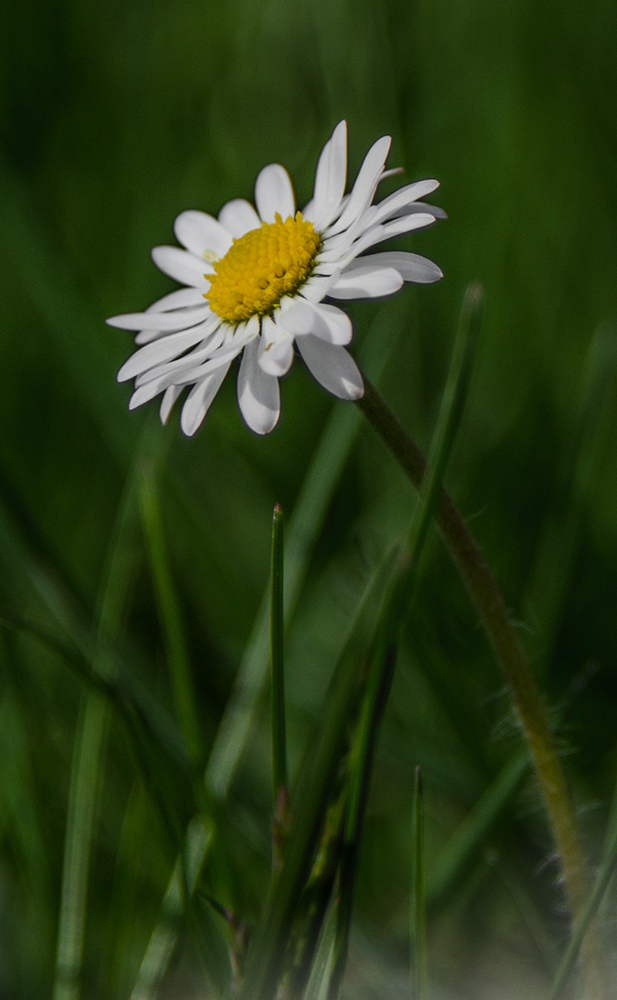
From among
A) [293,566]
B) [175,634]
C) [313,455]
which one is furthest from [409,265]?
[313,455]

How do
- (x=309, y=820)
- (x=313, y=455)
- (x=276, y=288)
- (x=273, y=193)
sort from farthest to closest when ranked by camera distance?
1. (x=313, y=455)
2. (x=273, y=193)
3. (x=276, y=288)
4. (x=309, y=820)

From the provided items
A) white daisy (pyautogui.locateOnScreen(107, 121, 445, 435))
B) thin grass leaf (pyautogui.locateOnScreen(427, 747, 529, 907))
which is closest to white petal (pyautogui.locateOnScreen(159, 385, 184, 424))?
white daisy (pyautogui.locateOnScreen(107, 121, 445, 435))

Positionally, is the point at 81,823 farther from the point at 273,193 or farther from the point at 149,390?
the point at 273,193

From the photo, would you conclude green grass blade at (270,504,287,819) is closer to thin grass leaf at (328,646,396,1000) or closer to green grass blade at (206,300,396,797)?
thin grass leaf at (328,646,396,1000)

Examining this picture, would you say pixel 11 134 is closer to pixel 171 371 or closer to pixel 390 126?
pixel 390 126

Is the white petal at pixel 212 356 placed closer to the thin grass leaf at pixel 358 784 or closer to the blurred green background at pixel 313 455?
the thin grass leaf at pixel 358 784

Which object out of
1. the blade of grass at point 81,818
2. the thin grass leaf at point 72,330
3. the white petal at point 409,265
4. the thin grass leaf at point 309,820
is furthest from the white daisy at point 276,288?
the thin grass leaf at point 72,330
